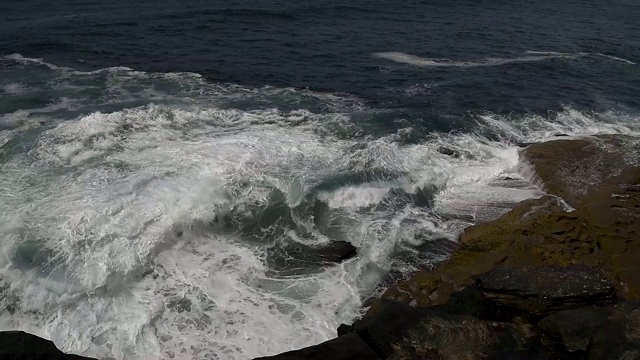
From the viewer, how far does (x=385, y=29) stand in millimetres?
36062

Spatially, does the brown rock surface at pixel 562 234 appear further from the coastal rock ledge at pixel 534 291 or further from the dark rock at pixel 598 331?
the dark rock at pixel 598 331

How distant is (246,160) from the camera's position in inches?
703

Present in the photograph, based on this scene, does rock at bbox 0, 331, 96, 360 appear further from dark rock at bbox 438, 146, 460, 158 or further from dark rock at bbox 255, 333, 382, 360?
dark rock at bbox 438, 146, 460, 158

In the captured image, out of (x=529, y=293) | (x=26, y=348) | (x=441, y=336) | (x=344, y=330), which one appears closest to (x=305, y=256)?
(x=344, y=330)

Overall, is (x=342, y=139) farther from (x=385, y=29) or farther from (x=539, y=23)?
(x=539, y=23)

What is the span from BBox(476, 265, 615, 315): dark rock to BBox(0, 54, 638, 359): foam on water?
8.28 feet

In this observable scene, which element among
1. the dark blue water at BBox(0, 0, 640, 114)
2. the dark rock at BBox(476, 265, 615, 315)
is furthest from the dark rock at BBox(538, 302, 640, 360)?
the dark blue water at BBox(0, 0, 640, 114)

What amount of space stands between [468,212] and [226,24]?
2480 centimetres

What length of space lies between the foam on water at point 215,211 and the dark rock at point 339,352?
209 centimetres

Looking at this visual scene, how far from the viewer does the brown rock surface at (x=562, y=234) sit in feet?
42.4

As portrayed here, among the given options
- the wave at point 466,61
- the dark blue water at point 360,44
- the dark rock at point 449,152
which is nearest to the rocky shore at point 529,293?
the dark rock at point 449,152

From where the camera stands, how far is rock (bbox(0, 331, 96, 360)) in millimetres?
8852

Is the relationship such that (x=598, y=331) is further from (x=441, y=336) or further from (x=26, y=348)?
(x=26, y=348)

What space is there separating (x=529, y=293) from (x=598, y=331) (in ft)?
5.13
